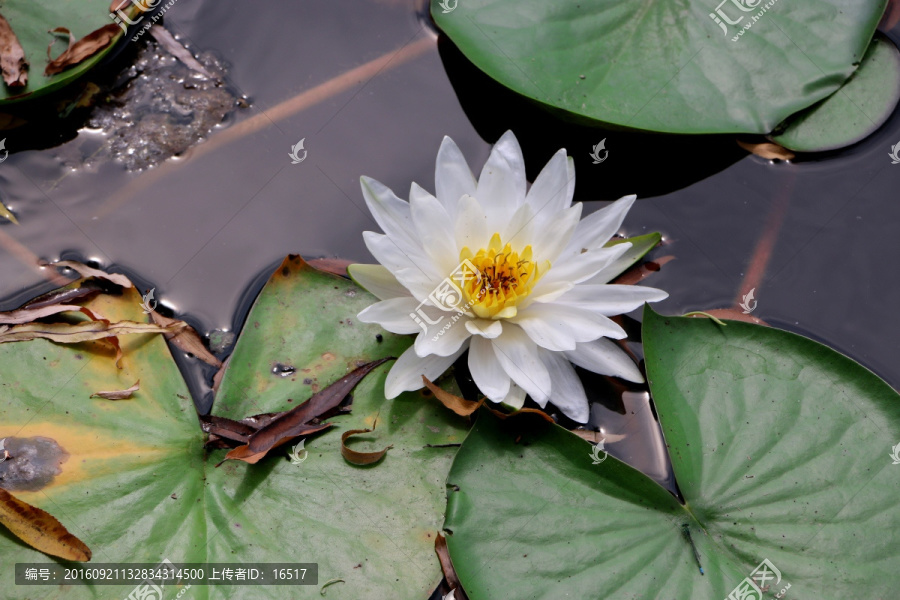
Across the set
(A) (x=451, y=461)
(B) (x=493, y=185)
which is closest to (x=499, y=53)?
(B) (x=493, y=185)

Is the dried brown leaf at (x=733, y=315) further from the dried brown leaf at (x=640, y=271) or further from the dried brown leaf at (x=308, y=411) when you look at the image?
the dried brown leaf at (x=308, y=411)

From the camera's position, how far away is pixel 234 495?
208 centimetres

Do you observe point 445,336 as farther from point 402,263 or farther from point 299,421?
point 299,421

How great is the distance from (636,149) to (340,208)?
1.40m

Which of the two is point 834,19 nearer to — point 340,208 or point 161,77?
point 340,208

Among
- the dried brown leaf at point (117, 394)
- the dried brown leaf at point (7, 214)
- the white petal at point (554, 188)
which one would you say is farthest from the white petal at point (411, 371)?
the dried brown leaf at point (7, 214)

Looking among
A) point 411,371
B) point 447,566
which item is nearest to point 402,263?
point 411,371

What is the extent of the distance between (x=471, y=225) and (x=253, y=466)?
116 centimetres

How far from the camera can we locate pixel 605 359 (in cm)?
225

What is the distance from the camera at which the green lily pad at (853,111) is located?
266 cm

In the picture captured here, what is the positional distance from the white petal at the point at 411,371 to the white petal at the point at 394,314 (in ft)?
0.35

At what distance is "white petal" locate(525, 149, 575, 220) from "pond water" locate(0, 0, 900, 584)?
1.73 feet

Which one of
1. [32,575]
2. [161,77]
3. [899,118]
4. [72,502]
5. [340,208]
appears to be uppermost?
[899,118]

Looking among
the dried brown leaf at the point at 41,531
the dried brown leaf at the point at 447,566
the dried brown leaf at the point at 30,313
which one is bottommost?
the dried brown leaf at the point at 41,531
